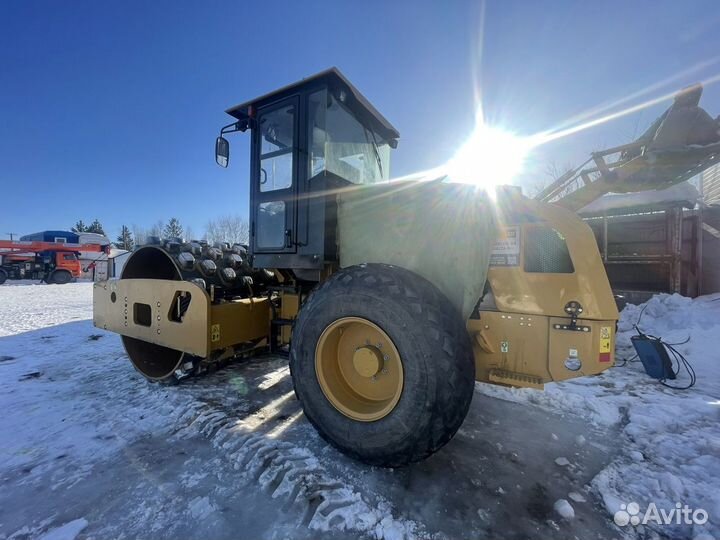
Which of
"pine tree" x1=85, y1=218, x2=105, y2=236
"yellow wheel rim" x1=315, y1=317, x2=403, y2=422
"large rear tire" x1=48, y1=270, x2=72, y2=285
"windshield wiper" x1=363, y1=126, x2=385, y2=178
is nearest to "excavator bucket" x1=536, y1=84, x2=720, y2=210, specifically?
"windshield wiper" x1=363, y1=126, x2=385, y2=178

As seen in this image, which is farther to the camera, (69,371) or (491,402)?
(69,371)

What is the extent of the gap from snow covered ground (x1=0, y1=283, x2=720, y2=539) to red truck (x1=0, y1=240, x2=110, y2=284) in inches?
952

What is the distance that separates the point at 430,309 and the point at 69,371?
4907 millimetres

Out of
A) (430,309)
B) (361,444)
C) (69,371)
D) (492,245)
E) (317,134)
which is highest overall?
(317,134)

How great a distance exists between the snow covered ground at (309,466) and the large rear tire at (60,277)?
2401 centimetres

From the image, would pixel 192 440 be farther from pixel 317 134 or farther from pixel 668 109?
pixel 668 109

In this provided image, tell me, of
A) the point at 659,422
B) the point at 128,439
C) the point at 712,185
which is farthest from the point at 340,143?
the point at 712,185

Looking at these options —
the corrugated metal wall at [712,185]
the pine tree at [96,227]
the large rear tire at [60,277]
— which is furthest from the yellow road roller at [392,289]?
the pine tree at [96,227]

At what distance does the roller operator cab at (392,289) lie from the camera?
2.00 metres

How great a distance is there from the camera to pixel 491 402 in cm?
346

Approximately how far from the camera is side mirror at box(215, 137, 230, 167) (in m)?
3.59

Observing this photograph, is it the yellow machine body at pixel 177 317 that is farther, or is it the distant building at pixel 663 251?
the distant building at pixel 663 251

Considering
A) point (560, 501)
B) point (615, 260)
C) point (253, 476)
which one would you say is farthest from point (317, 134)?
point (615, 260)

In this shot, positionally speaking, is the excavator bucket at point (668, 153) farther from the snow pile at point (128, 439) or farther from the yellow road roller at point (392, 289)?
the snow pile at point (128, 439)
